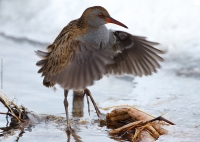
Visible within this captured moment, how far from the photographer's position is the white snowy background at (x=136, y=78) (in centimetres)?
722

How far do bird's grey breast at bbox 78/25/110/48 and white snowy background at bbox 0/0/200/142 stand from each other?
124cm

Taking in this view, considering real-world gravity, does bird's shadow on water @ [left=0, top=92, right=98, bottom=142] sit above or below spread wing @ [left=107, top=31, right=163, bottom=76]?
below

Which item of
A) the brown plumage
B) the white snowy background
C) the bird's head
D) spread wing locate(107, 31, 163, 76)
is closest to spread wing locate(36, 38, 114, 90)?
the brown plumage

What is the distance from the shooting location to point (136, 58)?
7172mm

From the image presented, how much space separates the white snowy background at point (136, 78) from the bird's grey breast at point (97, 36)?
1239 millimetres

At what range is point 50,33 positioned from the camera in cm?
1288

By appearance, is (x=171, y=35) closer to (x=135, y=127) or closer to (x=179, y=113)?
(x=179, y=113)

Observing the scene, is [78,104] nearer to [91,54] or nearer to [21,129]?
[21,129]

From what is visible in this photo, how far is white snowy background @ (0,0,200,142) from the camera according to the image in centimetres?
722

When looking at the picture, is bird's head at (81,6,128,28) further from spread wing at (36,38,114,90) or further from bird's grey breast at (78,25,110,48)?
spread wing at (36,38,114,90)

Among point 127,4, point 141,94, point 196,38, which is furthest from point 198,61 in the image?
Result: point 127,4

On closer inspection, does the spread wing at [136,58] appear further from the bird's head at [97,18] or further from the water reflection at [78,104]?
the bird's head at [97,18]

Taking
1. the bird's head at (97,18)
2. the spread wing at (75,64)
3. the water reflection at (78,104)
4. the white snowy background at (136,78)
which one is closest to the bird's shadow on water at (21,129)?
Result: the water reflection at (78,104)

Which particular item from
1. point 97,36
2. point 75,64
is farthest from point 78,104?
point 75,64
